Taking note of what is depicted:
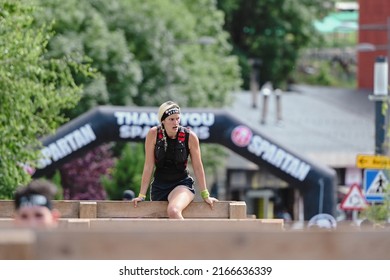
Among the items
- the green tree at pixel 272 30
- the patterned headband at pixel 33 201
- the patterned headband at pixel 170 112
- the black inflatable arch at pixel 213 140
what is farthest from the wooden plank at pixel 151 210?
the green tree at pixel 272 30

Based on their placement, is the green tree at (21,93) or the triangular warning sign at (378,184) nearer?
the green tree at (21,93)

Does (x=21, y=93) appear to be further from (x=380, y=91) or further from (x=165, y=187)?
(x=380, y=91)

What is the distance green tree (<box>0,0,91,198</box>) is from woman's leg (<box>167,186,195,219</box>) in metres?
7.25

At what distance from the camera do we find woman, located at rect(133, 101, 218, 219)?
14.0m

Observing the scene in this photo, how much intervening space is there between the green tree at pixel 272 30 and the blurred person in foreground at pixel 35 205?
64.1 meters

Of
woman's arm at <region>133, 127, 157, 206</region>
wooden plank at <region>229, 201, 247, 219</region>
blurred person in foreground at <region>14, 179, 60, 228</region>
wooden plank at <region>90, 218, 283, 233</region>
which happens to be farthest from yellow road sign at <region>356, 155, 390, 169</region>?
blurred person in foreground at <region>14, 179, 60, 228</region>

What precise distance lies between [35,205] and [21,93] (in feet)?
40.5

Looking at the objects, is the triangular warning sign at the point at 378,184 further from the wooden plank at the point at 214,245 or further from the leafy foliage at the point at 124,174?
the wooden plank at the point at 214,245

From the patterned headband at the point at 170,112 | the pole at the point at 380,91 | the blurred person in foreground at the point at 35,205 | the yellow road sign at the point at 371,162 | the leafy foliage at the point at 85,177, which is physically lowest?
the leafy foliage at the point at 85,177

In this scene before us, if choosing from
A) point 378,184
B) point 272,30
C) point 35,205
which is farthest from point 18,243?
point 272,30

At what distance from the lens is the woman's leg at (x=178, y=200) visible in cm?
1341

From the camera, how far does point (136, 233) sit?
8219 mm
